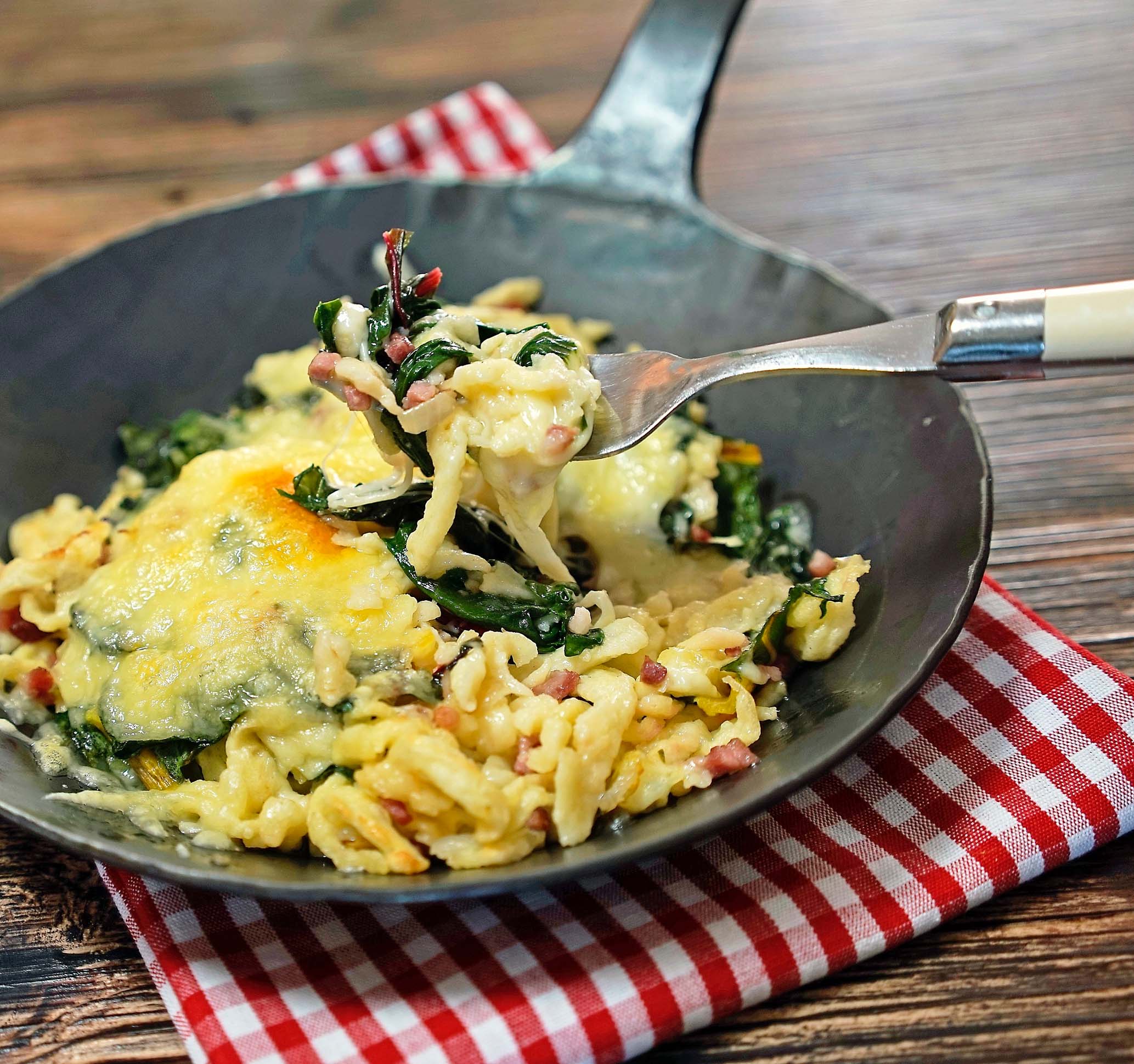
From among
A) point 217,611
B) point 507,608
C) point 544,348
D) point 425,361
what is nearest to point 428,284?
point 425,361

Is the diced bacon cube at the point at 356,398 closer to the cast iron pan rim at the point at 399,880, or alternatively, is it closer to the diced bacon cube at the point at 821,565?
the cast iron pan rim at the point at 399,880

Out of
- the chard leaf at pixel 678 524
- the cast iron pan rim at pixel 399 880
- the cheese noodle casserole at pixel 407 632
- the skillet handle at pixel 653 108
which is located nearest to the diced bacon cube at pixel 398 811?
the cheese noodle casserole at pixel 407 632

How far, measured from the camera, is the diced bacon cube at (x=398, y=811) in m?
2.91

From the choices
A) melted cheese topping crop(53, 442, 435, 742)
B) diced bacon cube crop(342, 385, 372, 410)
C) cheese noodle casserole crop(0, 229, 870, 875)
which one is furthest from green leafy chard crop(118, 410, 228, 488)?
diced bacon cube crop(342, 385, 372, 410)

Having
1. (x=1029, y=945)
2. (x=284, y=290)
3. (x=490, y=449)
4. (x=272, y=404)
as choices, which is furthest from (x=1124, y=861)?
(x=284, y=290)

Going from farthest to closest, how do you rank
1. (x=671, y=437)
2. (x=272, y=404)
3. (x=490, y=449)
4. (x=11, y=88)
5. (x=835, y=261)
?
(x=11, y=88) < (x=835, y=261) < (x=272, y=404) < (x=671, y=437) < (x=490, y=449)

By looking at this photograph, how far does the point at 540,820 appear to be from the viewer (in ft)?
9.61

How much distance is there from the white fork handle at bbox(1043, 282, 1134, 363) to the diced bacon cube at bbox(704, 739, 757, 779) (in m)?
1.25

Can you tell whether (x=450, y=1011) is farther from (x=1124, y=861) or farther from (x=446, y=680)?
(x=1124, y=861)

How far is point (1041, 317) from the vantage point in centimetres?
279

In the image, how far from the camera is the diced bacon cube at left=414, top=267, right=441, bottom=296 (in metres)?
3.37

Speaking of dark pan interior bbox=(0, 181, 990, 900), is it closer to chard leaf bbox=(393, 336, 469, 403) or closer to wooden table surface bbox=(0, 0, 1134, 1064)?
wooden table surface bbox=(0, 0, 1134, 1064)

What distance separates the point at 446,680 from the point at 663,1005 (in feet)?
3.28

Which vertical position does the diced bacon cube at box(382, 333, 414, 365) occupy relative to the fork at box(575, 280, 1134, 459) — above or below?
above
